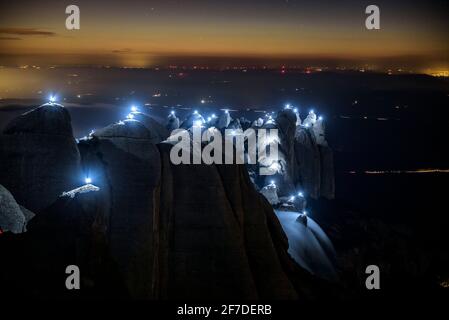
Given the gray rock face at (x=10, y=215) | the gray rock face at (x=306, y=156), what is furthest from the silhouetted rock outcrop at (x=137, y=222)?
the gray rock face at (x=306, y=156)

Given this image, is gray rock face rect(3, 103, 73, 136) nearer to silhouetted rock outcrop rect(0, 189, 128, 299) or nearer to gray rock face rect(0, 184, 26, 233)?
gray rock face rect(0, 184, 26, 233)

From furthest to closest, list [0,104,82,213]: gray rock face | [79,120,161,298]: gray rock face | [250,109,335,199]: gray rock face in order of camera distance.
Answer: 1. [250,109,335,199]: gray rock face
2. [0,104,82,213]: gray rock face
3. [79,120,161,298]: gray rock face

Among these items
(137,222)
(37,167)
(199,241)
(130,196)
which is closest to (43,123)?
(37,167)

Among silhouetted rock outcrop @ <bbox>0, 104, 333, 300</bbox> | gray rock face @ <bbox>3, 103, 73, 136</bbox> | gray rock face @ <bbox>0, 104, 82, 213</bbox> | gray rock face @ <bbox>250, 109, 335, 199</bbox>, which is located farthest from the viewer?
gray rock face @ <bbox>250, 109, 335, 199</bbox>

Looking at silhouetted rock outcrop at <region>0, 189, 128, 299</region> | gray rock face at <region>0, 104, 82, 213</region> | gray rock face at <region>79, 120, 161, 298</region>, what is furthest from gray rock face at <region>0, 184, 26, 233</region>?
gray rock face at <region>79, 120, 161, 298</region>

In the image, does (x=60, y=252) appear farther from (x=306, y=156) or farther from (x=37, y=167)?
(x=306, y=156)

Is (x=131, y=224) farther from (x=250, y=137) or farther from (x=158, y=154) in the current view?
(x=250, y=137)

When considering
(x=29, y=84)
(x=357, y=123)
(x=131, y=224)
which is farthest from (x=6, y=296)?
(x=357, y=123)
